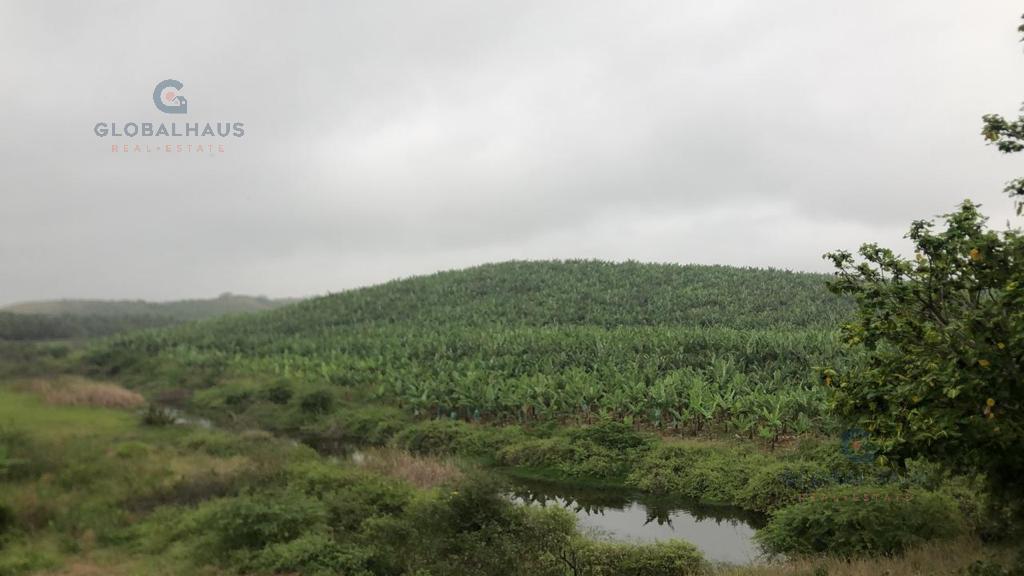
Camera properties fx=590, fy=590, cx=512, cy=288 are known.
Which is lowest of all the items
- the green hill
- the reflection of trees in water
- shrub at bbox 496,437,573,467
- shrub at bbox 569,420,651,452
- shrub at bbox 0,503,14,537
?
the reflection of trees in water

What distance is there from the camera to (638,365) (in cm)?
3197

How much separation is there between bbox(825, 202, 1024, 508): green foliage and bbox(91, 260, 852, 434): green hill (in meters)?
8.39

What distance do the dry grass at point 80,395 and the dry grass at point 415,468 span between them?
757 inches

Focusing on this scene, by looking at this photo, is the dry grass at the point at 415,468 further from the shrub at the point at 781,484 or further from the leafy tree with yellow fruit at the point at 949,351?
the leafy tree with yellow fruit at the point at 949,351

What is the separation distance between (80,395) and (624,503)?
103ft

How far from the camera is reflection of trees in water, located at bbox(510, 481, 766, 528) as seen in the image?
693 inches

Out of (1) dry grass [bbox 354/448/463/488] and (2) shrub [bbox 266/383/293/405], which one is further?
(2) shrub [bbox 266/383/293/405]

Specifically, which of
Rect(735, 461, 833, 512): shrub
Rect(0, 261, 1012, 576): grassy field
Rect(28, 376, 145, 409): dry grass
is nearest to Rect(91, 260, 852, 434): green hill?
Rect(0, 261, 1012, 576): grassy field

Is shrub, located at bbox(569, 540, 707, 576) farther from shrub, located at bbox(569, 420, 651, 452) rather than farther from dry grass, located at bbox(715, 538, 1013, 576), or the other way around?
shrub, located at bbox(569, 420, 651, 452)

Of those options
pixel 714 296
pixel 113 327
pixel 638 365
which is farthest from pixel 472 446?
pixel 113 327

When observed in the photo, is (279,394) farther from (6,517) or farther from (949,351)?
(949,351)

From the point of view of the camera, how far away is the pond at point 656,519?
51.1ft

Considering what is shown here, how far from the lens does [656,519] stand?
17.9 m

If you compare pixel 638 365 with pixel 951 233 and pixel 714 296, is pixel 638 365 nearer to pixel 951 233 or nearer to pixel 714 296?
pixel 951 233
